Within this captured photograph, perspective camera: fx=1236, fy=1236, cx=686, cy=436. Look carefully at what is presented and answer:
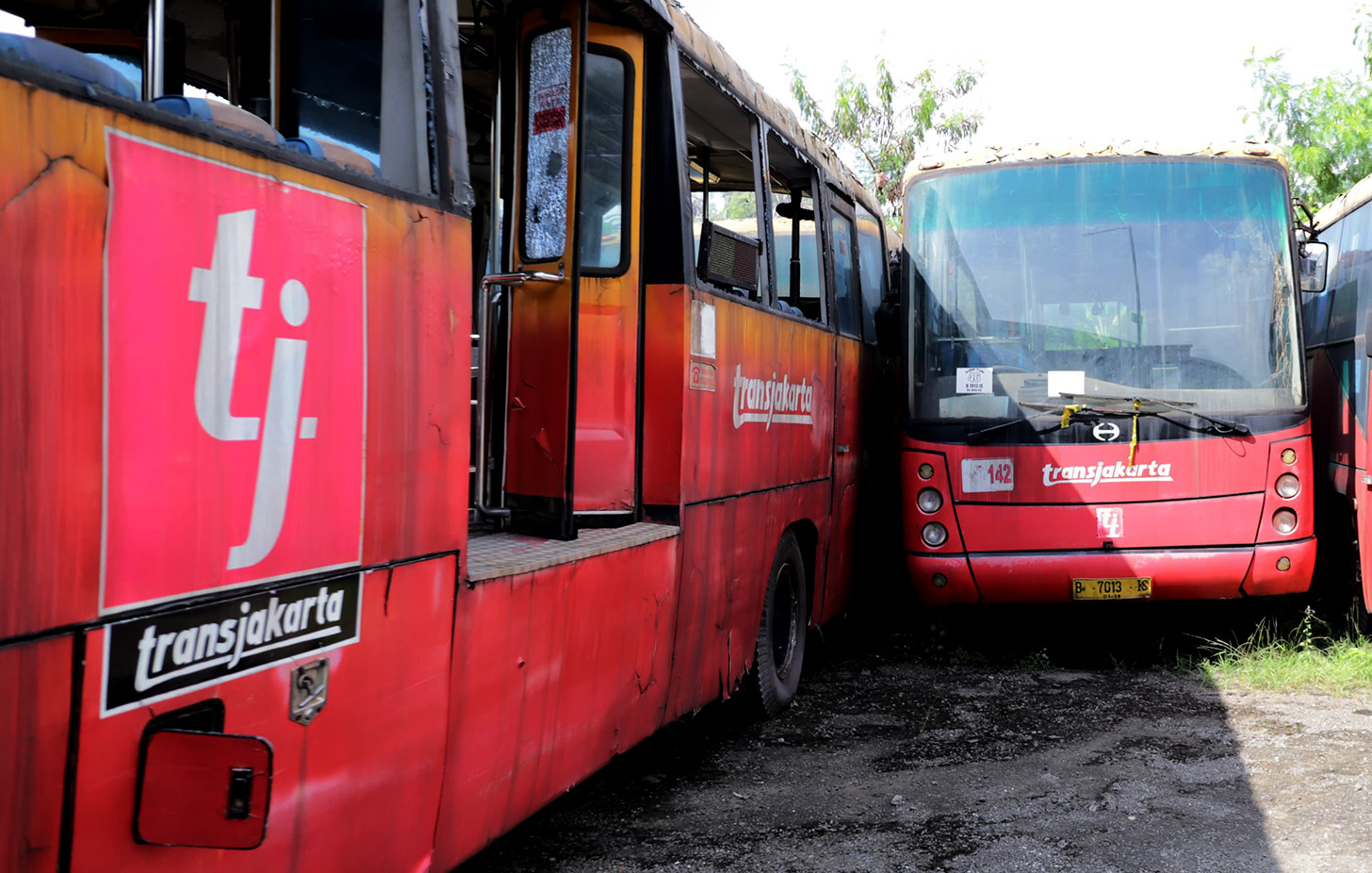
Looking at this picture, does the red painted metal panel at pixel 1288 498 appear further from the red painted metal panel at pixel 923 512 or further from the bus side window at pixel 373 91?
the bus side window at pixel 373 91

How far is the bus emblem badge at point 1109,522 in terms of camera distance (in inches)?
277

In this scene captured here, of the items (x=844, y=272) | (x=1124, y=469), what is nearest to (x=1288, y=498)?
(x=1124, y=469)

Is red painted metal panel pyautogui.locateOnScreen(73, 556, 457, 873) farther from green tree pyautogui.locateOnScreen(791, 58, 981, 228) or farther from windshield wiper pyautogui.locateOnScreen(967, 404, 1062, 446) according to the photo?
green tree pyautogui.locateOnScreen(791, 58, 981, 228)

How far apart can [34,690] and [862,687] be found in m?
5.75

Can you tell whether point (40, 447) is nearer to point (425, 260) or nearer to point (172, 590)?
point (172, 590)

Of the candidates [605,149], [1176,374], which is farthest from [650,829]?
[1176,374]

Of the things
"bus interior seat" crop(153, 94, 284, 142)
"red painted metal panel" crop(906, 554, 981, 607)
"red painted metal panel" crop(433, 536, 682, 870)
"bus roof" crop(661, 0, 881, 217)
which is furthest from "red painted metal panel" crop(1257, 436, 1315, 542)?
"bus interior seat" crop(153, 94, 284, 142)

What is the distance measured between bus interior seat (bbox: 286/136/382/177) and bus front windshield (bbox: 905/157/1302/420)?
4.98 m

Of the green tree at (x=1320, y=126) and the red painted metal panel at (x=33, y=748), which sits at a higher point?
the green tree at (x=1320, y=126)

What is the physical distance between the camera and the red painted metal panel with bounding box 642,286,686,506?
15.2ft

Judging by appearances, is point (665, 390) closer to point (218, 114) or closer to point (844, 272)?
point (218, 114)

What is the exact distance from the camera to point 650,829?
4594 mm

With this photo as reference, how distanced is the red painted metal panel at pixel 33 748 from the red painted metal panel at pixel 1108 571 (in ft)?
19.3

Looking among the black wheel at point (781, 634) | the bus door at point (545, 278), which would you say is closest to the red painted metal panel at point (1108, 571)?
the black wheel at point (781, 634)
